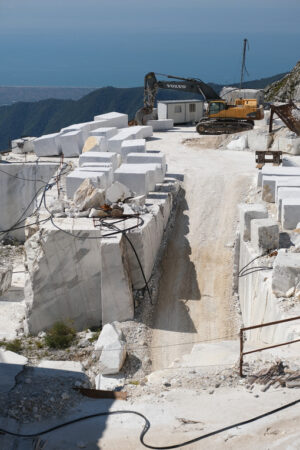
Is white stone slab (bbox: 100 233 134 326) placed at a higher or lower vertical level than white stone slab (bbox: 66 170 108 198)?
lower

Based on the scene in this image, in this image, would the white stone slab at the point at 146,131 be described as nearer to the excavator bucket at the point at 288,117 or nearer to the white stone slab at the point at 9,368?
the excavator bucket at the point at 288,117

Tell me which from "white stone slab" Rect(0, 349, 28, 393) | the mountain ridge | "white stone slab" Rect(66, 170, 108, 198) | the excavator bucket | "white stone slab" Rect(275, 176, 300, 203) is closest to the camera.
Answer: "white stone slab" Rect(0, 349, 28, 393)

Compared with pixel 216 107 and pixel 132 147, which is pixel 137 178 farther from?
pixel 216 107

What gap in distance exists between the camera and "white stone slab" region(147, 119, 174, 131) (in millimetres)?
30125

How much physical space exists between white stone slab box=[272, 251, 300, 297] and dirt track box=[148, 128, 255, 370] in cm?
316

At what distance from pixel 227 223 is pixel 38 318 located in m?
6.36

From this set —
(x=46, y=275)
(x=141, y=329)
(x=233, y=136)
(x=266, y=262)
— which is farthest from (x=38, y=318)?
(x=233, y=136)

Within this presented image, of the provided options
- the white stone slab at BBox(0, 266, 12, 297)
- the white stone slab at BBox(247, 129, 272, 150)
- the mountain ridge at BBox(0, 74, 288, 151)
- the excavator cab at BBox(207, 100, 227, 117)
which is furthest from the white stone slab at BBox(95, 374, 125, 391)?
the mountain ridge at BBox(0, 74, 288, 151)

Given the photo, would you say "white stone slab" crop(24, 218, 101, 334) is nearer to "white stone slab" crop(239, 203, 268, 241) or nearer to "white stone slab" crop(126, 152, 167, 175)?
"white stone slab" crop(239, 203, 268, 241)

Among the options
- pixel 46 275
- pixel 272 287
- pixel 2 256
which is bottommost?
pixel 2 256

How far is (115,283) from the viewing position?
13.7 metres

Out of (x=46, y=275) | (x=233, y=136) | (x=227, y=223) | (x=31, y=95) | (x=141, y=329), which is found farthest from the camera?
(x=31, y=95)

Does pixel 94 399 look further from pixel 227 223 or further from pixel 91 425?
pixel 227 223

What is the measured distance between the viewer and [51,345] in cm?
1359
